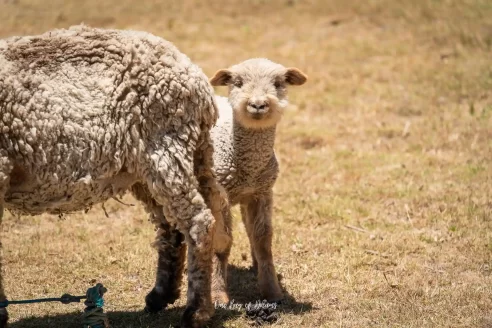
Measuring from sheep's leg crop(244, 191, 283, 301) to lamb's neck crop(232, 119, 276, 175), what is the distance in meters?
0.30

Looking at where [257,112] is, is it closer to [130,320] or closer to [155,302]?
[155,302]

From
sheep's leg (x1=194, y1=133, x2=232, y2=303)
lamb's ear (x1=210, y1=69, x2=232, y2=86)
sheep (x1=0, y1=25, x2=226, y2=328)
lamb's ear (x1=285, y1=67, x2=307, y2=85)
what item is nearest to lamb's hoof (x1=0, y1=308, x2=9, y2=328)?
sheep (x1=0, y1=25, x2=226, y2=328)

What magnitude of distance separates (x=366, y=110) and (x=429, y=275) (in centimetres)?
558

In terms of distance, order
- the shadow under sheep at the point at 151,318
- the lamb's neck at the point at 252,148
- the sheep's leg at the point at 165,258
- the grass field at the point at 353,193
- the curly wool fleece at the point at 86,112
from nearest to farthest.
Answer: the curly wool fleece at the point at 86,112, the shadow under sheep at the point at 151,318, the sheep's leg at the point at 165,258, the grass field at the point at 353,193, the lamb's neck at the point at 252,148

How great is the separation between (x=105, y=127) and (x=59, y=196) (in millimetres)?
596

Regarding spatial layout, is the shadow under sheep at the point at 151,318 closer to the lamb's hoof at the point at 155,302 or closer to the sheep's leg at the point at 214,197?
the lamb's hoof at the point at 155,302

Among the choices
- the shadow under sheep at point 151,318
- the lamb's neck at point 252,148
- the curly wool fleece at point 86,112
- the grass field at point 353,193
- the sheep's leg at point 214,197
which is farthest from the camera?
the lamb's neck at point 252,148

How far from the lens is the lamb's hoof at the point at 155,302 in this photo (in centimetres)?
625

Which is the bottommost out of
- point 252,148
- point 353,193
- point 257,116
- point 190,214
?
point 190,214

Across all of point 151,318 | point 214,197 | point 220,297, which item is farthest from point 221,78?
point 151,318

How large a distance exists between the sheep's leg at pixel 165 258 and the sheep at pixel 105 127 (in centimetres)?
43

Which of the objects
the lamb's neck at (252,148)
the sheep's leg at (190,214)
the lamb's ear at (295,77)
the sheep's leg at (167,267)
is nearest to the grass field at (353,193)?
the sheep's leg at (167,267)

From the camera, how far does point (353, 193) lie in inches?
364

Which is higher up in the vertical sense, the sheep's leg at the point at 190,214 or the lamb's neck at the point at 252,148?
the lamb's neck at the point at 252,148
